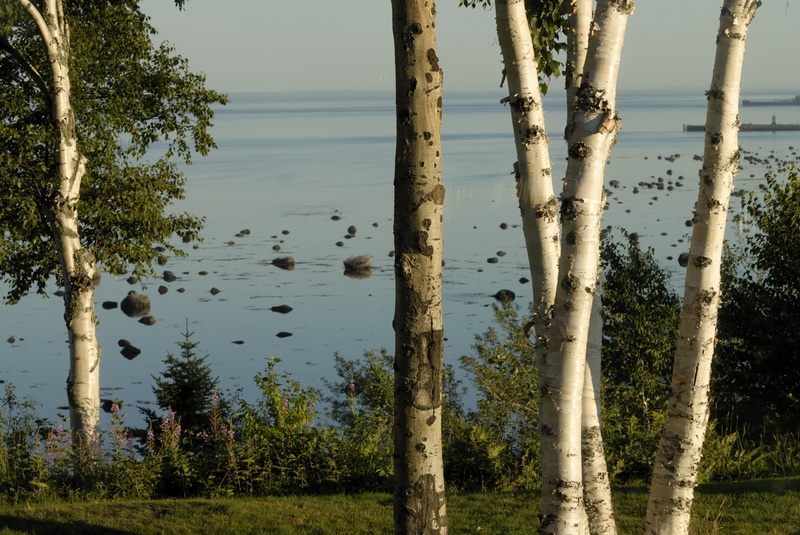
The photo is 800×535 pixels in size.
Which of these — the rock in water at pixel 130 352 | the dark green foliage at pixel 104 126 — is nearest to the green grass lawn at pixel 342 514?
the dark green foliage at pixel 104 126

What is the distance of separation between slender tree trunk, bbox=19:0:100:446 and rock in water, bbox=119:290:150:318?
1150 inches

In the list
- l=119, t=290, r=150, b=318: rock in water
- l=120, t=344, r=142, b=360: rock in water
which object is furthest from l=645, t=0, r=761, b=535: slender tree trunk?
l=119, t=290, r=150, b=318: rock in water

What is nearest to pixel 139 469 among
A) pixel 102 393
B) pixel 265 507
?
pixel 265 507

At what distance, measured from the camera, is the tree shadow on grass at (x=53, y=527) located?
845cm

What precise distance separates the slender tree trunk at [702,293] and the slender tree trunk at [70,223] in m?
9.61

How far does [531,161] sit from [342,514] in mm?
4745

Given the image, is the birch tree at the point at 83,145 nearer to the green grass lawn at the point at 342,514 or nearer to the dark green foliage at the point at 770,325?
the green grass lawn at the point at 342,514

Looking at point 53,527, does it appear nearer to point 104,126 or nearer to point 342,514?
point 342,514

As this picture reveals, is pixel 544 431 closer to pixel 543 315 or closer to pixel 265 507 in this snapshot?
pixel 543 315

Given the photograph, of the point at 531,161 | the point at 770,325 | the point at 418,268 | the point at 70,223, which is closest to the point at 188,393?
the point at 70,223

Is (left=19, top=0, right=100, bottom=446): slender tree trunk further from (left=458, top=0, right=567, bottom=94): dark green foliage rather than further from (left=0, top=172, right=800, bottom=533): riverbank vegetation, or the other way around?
(left=458, top=0, right=567, bottom=94): dark green foliage

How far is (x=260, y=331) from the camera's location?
129 ft

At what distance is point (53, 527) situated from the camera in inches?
338

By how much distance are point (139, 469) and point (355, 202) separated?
206ft
